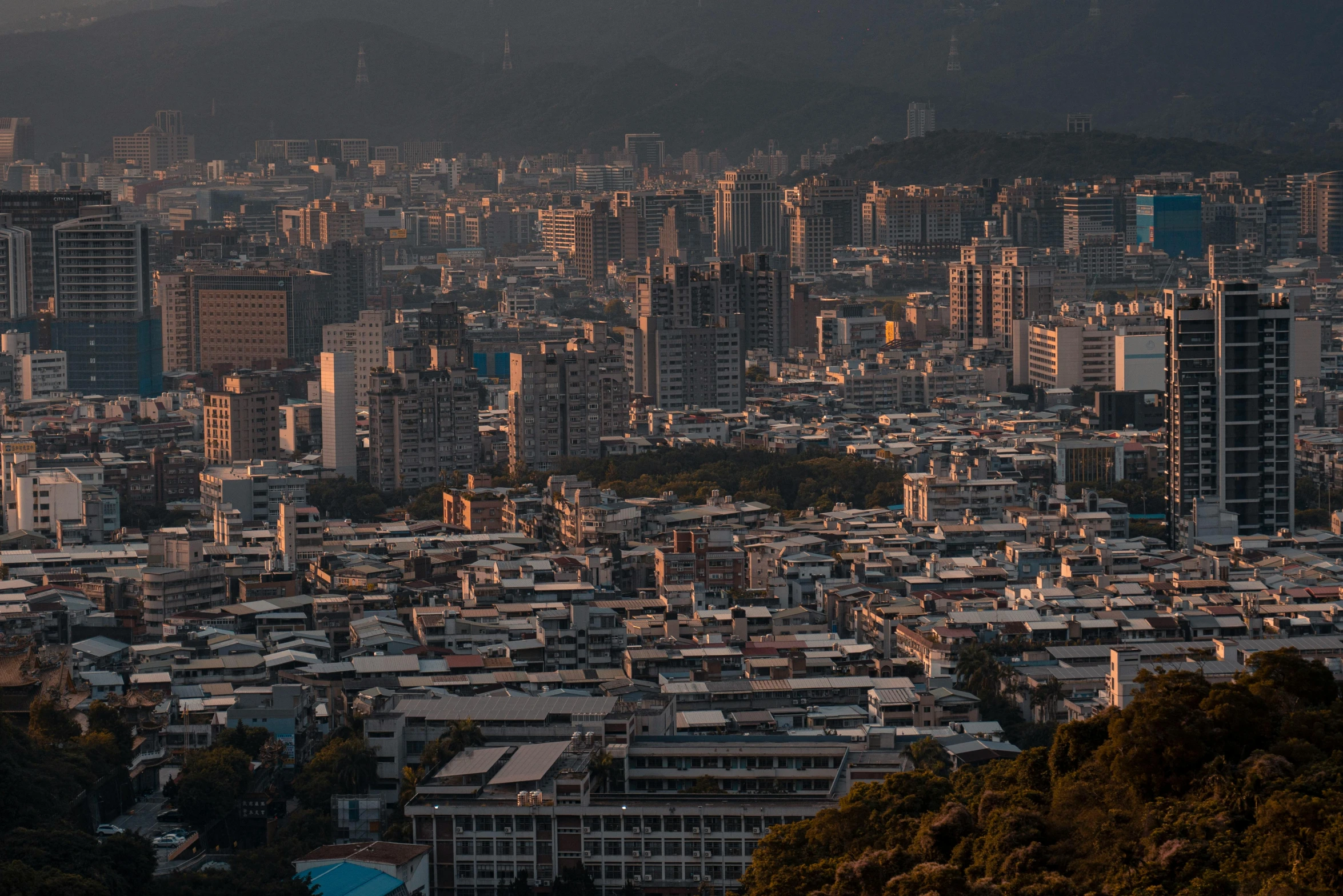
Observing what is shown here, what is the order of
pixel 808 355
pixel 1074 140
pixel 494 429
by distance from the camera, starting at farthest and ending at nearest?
pixel 1074 140, pixel 808 355, pixel 494 429

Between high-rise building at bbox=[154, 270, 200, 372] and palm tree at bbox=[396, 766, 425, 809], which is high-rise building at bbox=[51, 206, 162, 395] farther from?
palm tree at bbox=[396, 766, 425, 809]

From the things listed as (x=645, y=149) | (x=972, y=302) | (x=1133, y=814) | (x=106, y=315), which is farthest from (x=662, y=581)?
(x=645, y=149)

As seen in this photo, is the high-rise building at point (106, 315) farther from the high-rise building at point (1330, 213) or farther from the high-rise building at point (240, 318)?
the high-rise building at point (1330, 213)

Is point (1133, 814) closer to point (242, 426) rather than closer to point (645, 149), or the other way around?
point (242, 426)

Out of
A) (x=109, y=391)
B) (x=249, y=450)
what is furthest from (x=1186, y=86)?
(x=249, y=450)

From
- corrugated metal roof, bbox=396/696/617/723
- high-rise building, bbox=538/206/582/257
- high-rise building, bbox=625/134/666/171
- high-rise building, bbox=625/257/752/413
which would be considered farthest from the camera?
high-rise building, bbox=625/134/666/171

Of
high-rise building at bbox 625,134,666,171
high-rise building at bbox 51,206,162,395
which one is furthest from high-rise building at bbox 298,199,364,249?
high-rise building at bbox 625,134,666,171

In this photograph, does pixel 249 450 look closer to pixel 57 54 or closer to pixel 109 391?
pixel 109 391
